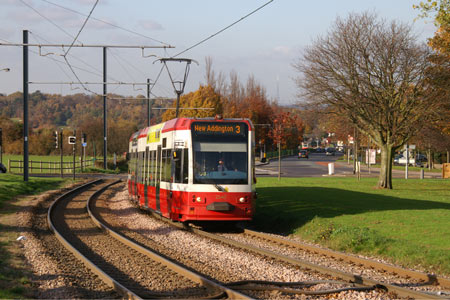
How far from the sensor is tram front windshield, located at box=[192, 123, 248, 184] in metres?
16.3

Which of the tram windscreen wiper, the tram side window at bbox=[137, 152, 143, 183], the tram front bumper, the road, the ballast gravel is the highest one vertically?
the tram side window at bbox=[137, 152, 143, 183]

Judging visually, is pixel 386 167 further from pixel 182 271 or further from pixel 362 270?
pixel 182 271

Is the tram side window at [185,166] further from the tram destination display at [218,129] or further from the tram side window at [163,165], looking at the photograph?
the tram side window at [163,165]

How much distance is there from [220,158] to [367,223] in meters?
4.63

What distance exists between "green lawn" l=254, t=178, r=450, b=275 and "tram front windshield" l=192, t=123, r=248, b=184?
2.54m

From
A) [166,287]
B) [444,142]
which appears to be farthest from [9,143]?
[166,287]

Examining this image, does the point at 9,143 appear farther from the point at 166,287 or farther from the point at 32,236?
the point at 166,287

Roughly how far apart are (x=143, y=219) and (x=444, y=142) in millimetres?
47086

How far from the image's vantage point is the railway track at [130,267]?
8.77 metres

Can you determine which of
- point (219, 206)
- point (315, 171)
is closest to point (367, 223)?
point (219, 206)

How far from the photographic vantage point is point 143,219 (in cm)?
2052

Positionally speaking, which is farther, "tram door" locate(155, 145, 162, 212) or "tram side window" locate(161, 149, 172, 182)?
"tram door" locate(155, 145, 162, 212)

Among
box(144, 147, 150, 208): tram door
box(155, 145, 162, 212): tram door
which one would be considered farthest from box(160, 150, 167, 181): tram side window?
box(144, 147, 150, 208): tram door

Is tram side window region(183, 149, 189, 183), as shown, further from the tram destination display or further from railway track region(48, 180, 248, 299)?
railway track region(48, 180, 248, 299)
